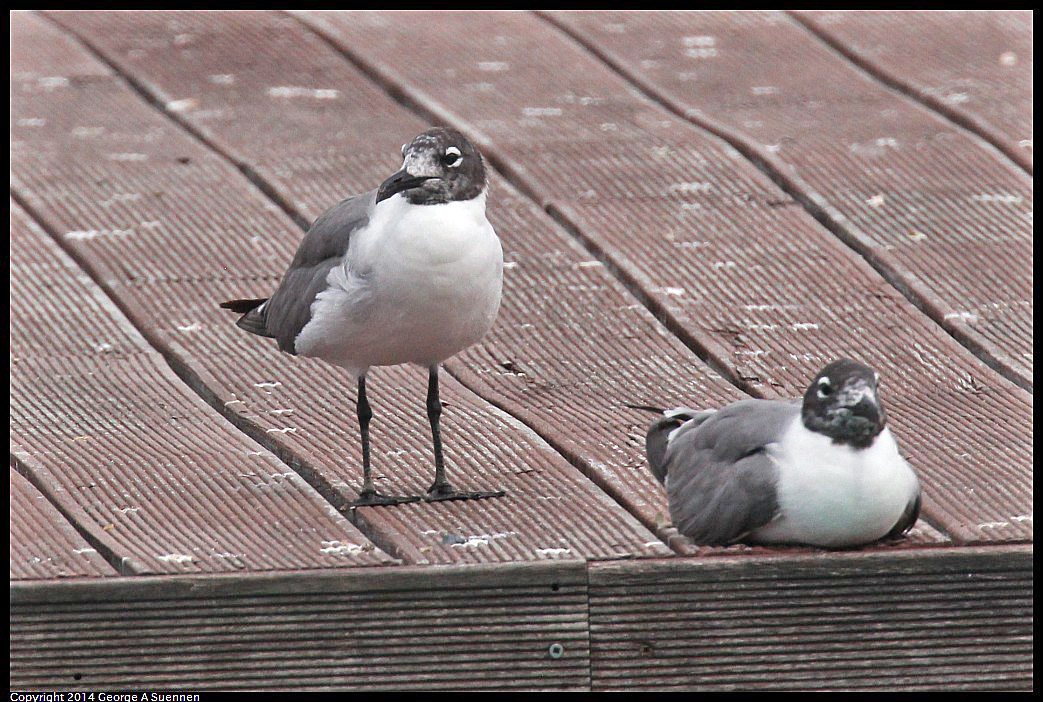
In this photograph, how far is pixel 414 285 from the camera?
16.1 ft

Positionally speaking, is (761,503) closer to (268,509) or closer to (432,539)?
(432,539)

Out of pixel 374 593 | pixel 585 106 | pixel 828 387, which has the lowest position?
pixel 585 106

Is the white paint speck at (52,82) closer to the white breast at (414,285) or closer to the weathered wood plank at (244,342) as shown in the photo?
the weathered wood plank at (244,342)

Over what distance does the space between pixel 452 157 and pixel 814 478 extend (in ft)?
4.51

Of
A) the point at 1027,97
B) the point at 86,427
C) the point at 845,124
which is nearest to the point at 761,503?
the point at 86,427

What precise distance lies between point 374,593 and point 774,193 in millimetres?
3658

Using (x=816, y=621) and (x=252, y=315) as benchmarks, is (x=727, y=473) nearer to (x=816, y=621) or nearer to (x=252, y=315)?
(x=816, y=621)

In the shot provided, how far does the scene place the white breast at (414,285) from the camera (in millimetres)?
4871

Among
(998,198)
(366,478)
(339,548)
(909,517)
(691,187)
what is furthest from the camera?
(691,187)

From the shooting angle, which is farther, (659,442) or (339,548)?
(659,442)

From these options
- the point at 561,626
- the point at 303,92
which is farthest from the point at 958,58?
the point at 561,626

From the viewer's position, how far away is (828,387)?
4.48 meters

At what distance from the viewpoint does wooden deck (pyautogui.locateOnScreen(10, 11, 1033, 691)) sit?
4438 millimetres

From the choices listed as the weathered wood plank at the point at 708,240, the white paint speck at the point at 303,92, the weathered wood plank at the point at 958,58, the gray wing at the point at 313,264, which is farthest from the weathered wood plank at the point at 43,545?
the weathered wood plank at the point at 958,58
